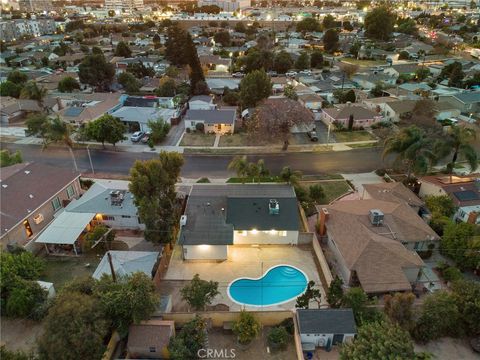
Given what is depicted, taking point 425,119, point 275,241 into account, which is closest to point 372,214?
point 275,241

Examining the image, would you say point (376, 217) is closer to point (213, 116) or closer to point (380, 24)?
point (213, 116)

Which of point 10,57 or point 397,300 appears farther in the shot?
point 10,57

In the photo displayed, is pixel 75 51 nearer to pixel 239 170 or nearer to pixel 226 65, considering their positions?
pixel 226 65

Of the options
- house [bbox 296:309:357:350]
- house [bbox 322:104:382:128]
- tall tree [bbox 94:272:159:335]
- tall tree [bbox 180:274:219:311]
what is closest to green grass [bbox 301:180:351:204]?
house [bbox 296:309:357:350]

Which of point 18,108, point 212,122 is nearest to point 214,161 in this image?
point 212,122

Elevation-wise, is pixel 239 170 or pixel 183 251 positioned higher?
pixel 239 170

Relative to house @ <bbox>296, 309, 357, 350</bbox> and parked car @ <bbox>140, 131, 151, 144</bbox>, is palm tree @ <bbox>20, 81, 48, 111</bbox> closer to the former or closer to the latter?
parked car @ <bbox>140, 131, 151, 144</bbox>
